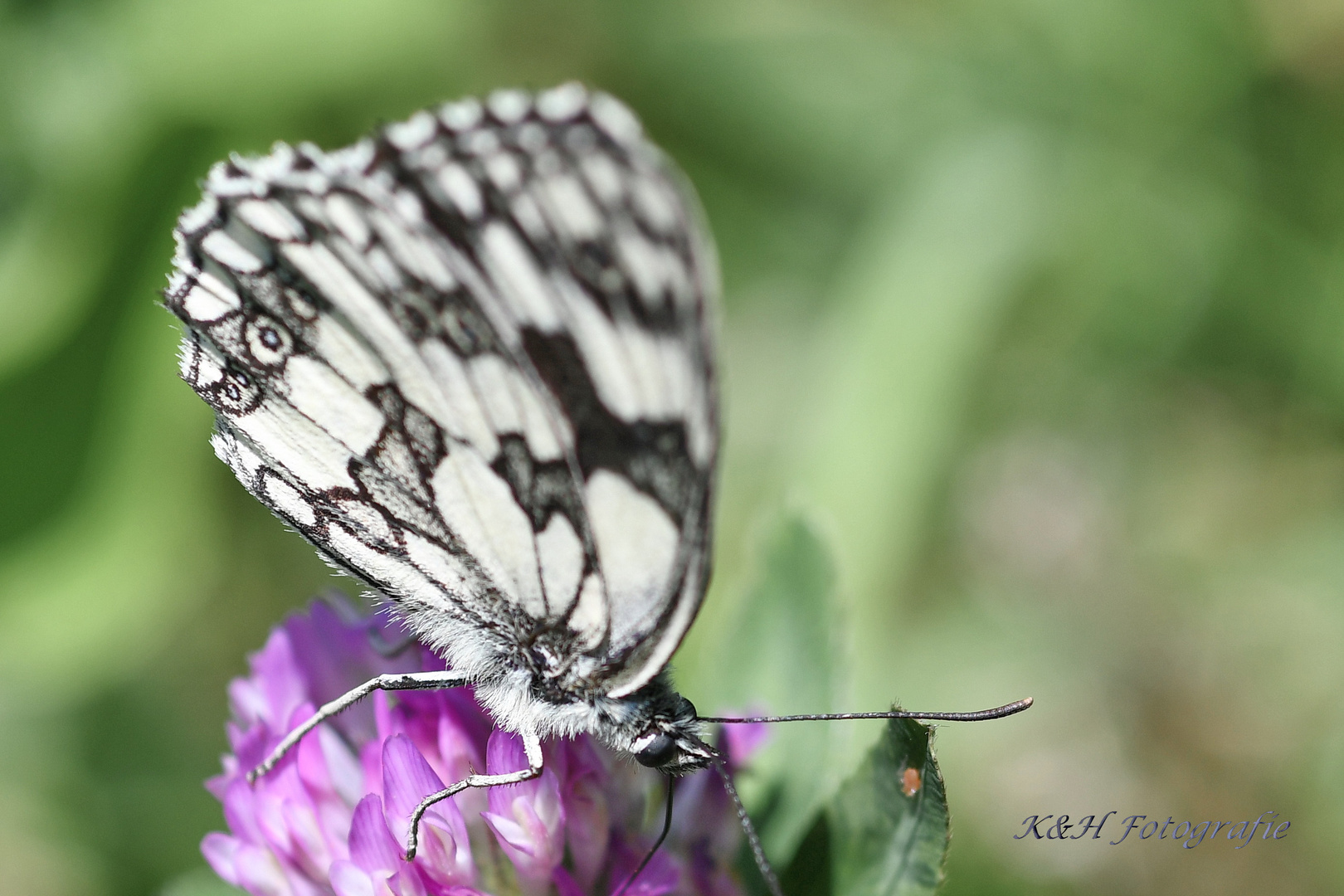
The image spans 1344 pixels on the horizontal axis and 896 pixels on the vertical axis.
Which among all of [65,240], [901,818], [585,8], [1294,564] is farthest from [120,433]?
[1294,564]

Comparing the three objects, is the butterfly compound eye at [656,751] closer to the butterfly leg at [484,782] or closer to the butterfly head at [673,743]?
the butterfly head at [673,743]

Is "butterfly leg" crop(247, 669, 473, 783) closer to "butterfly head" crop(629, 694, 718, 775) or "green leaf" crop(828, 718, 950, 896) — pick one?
"butterfly head" crop(629, 694, 718, 775)

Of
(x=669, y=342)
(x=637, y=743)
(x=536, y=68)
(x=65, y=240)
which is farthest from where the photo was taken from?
(x=536, y=68)

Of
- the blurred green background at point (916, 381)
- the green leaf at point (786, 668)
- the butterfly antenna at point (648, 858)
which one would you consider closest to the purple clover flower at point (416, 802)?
the butterfly antenna at point (648, 858)

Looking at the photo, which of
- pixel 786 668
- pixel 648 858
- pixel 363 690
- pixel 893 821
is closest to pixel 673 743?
pixel 648 858

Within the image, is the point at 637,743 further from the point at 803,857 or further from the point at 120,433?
the point at 120,433

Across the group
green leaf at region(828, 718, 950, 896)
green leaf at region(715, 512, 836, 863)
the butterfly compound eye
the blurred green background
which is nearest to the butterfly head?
the butterfly compound eye
